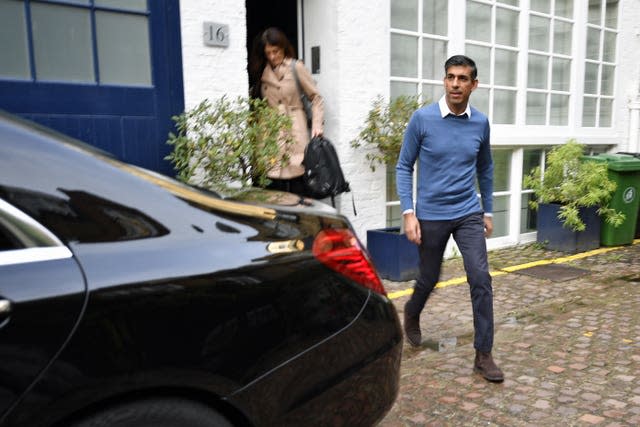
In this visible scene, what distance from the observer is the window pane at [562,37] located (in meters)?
7.64

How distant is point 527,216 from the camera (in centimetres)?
766

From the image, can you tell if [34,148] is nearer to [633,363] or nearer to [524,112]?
[633,363]

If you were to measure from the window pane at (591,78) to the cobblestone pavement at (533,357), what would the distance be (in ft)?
11.7

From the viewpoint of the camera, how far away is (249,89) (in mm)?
5223

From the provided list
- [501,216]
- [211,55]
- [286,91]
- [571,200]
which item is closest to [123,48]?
[211,55]

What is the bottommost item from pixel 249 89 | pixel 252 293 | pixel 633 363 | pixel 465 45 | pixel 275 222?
pixel 633 363

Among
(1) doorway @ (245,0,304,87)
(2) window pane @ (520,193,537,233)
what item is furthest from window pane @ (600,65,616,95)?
(1) doorway @ (245,0,304,87)

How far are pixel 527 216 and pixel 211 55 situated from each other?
502 centimetres

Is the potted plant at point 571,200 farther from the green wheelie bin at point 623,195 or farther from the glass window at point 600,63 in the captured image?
the glass window at point 600,63

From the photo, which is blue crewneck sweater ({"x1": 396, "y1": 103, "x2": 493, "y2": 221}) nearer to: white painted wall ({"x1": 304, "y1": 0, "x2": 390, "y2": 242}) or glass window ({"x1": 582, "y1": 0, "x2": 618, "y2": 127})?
white painted wall ({"x1": 304, "y1": 0, "x2": 390, "y2": 242})

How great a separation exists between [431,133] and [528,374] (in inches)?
64.3

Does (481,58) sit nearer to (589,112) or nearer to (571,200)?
(571,200)

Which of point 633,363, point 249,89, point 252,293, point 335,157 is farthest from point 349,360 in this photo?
point 249,89

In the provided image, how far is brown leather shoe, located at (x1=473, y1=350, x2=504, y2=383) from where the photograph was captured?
11.0 ft
